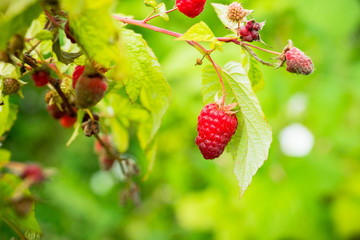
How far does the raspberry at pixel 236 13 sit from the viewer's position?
59 centimetres

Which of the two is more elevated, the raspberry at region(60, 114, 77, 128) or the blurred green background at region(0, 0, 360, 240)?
the raspberry at region(60, 114, 77, 128)

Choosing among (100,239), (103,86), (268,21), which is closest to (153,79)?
(103,86)

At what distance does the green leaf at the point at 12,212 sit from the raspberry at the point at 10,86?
4.2 inches

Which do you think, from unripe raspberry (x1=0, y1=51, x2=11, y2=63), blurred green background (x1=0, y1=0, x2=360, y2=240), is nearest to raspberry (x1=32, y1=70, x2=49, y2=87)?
unripe raspberry (x1=0, y1=51, x2=11, y2=63)

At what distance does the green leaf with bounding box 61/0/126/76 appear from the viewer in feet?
1.26

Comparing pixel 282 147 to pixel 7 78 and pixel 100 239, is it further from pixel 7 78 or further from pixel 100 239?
pixel 7 78

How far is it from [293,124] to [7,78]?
1.81m

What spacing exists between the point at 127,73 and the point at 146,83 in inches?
8.8

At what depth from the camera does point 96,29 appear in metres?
0.40

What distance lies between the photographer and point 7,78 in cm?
56

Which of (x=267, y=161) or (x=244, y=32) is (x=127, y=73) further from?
(x=267, y=161)

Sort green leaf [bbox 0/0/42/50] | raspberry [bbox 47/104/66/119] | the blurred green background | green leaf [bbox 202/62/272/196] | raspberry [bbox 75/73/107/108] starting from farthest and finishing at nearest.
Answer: the blurred green background < raspberry [bbox 47/104/66/119] < green leaf [bbox 202/62/272/196] < raspberry [bbox 75/73/107/108] < green leaf [bbox 0/0/42/50]

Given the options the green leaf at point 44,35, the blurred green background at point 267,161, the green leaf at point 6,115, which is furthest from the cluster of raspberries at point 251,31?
the blurred green background at point 267,161

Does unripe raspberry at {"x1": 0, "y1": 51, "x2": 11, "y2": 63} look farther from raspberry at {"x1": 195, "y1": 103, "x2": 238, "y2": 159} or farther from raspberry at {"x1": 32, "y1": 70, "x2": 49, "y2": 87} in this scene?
raspberry at {"x1": 195, "y1": 103, "x2": 238, "y2": 159}
